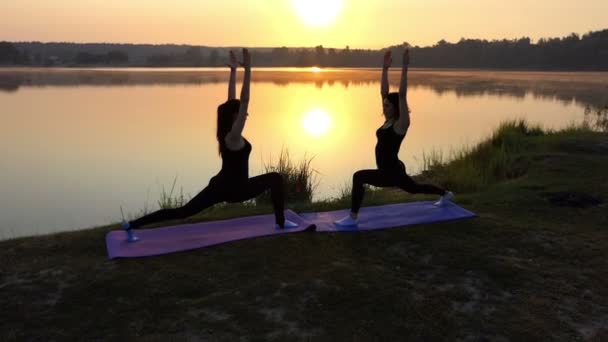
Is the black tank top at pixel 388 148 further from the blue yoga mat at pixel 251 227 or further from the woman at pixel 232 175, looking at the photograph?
the woman at pixel 232 175

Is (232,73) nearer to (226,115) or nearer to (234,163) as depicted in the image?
(226,115)

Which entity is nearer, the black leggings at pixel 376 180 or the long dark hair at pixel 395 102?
the long dark hair at pixel 395 102

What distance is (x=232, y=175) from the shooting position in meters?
4.18

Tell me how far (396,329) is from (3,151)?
11413 millimetres

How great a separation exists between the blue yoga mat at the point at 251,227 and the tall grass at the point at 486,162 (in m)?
2.24

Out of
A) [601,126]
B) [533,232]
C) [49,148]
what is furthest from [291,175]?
[601,126]

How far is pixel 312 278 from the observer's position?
140 inches

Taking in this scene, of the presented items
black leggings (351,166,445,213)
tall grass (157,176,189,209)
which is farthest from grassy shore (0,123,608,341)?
tall grass (157,176,189,209)

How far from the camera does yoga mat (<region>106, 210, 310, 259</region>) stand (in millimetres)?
4051

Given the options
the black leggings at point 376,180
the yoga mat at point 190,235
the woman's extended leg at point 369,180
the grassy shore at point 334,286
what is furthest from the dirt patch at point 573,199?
the yoga mat at point 190,235

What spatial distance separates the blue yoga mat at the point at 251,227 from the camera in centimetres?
412

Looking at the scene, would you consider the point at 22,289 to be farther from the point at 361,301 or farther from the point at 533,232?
the point at 533,232

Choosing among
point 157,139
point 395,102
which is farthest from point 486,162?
point 157,139

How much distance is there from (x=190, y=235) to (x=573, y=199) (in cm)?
408
